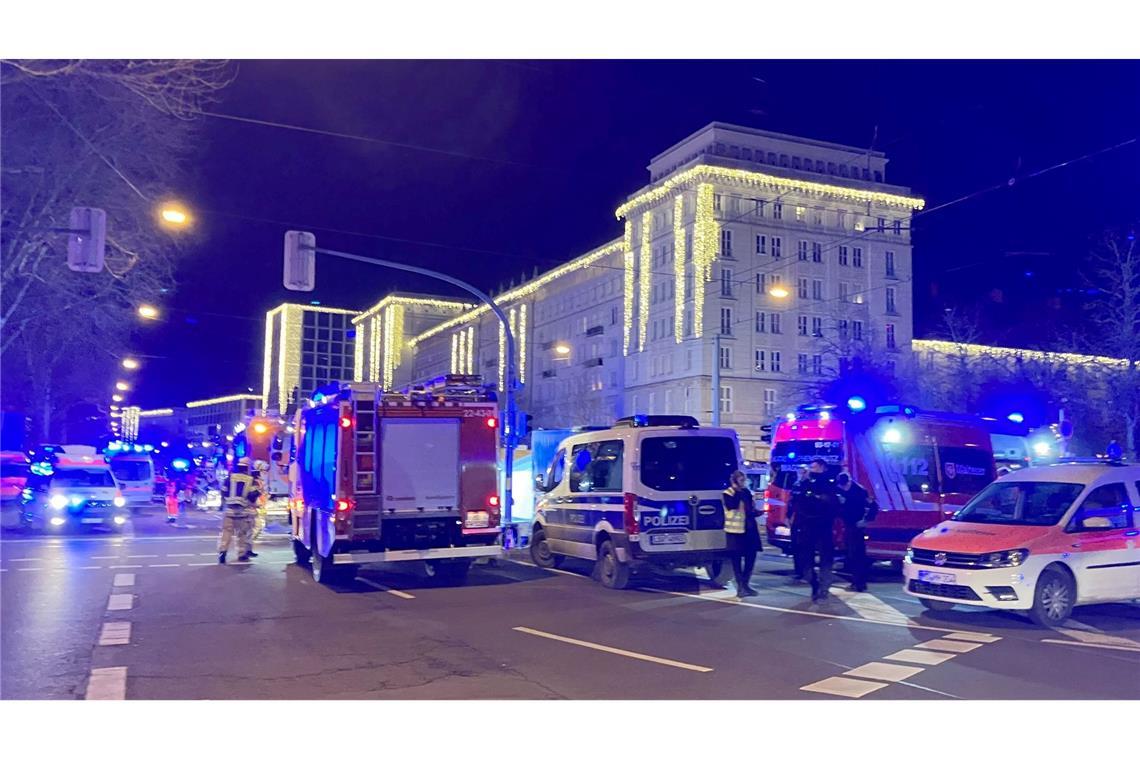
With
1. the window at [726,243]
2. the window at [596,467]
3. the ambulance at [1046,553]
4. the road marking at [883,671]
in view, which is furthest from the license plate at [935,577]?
the window at [726,243]

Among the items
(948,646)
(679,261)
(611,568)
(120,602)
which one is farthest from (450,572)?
(679,261)

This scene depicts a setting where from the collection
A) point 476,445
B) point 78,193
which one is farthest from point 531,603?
point 78,193

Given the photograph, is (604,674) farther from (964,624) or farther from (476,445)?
(476,445)

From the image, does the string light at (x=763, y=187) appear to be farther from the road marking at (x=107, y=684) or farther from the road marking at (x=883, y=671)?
the road marking at (x=107, y=684)

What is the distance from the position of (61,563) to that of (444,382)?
27.2 ft

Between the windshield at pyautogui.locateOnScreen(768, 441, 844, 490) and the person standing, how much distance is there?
3.05m

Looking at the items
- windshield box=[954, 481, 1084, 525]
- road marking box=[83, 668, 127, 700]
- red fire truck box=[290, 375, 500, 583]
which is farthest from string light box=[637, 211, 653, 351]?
road marking box=[83, 668, 127, 700]

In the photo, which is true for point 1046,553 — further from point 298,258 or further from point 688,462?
point 298,258

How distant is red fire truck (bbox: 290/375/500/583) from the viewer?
1297cm

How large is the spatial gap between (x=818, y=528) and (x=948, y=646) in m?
3.10

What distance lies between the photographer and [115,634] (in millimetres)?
9531

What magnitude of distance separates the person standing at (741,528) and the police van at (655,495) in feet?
1.71

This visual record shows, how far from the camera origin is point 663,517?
12617 millimetres

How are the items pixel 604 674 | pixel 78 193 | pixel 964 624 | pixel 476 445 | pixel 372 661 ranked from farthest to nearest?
1. pixel 78 193
2. pixel 476 445
3. pixel 964 624
4. pixel 372 661
5. pixel 604 674
